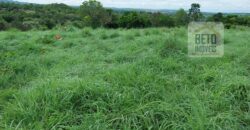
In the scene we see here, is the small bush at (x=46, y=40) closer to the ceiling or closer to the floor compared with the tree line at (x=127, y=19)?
closer to the floor

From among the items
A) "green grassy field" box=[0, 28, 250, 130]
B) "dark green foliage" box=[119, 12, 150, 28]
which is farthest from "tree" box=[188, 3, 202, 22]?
"green grassy field" box=[0, 28, 250, 130]

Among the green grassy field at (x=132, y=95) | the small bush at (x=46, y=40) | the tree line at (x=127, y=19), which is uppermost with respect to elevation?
the tree line at (x=127, y=19)

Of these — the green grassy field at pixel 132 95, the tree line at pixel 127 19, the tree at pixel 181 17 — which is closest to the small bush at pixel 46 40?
the green grassy field at pixel 132 95

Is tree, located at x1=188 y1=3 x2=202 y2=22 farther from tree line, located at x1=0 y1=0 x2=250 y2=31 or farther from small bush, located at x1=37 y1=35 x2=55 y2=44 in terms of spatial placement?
small bush, located at x1=37 y1=35 x2=55 y2=44

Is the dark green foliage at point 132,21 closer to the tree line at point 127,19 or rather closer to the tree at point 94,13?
the tree line at point 127,19

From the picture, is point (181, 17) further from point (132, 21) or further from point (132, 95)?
point (132, 95)

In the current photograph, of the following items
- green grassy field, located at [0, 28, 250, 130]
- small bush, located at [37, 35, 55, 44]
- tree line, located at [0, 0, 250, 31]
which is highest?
tree line, located at [0, 0, 250, 31]

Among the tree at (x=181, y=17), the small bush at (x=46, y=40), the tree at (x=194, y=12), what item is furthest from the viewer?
the tree at (x=181, y=17)

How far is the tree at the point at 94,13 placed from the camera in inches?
627

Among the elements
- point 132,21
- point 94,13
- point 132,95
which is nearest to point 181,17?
point 132,21

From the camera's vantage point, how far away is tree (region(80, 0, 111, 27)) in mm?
15914

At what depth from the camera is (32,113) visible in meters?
2.36

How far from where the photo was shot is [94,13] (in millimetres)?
16969

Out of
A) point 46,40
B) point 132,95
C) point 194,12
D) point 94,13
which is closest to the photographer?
point 132,95
